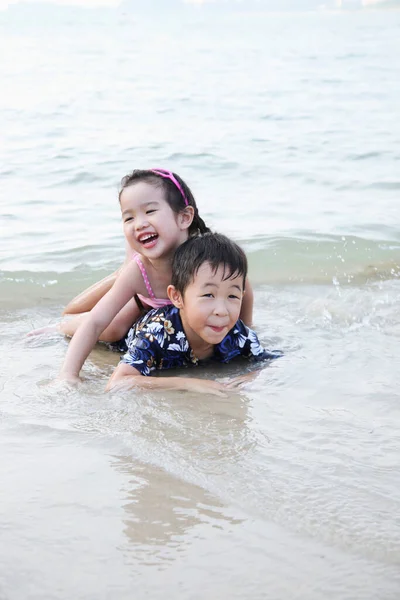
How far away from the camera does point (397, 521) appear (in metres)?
2.33

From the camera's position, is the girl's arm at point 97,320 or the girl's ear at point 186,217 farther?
the girl's ear at point 186,217

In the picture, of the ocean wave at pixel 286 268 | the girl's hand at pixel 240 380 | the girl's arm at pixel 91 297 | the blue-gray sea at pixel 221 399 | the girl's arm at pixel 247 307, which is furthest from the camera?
the ocean wave at pixel 286 268

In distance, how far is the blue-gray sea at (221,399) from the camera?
2182mm

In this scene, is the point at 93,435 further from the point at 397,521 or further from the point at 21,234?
the point at 21,234

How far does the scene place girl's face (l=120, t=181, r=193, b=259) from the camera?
12.5 ft

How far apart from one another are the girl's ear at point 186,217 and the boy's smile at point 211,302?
13.2 inches

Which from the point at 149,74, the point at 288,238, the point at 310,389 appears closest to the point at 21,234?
the point at 288,238

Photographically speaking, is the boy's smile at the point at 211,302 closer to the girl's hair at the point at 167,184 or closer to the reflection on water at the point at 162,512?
the girl's hair at the point at 167,184

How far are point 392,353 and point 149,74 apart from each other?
1520cm

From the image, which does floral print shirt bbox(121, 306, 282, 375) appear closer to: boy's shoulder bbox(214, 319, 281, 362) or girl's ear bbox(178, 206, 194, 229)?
boy's shoulder bbox(214, 319, 281, 362)

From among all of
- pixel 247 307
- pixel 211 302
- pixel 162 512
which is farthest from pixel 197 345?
pixel 162 512

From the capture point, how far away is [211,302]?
12.0 feet

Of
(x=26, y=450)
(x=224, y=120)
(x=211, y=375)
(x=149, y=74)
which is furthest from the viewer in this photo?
(x=149, y=74)

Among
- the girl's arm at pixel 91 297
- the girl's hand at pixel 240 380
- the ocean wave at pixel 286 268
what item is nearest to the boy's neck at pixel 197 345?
the girl's hand at pixel 240 380
